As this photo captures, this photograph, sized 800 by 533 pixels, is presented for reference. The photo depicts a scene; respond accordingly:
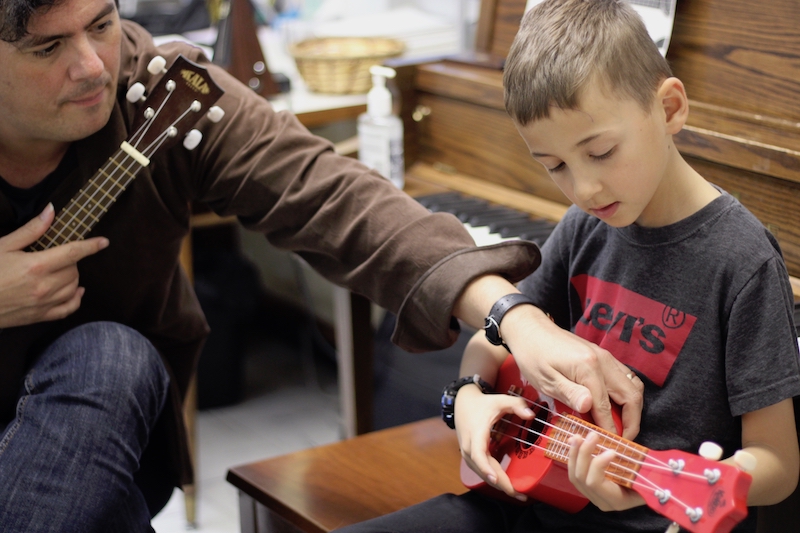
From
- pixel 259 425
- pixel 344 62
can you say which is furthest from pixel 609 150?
pixel 259 425

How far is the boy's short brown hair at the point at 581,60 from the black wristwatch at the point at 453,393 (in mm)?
331

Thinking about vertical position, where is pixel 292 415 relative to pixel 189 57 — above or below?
below

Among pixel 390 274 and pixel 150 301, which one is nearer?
pixel 390 274

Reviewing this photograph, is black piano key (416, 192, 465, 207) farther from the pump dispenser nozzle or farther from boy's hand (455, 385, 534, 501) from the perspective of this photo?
boy's hand (455, 385, 534, 501)

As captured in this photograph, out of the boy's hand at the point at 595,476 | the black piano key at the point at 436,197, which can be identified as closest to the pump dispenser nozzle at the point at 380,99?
the black piano key at the point at 436,197

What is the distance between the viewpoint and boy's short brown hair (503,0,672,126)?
3.03 feet

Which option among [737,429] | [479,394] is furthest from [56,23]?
[737,429]

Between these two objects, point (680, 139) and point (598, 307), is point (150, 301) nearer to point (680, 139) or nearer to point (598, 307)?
point (598, 307)

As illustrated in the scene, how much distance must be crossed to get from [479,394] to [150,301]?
1.99ft

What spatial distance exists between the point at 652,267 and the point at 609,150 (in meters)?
0.16

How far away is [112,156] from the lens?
1.26 metres

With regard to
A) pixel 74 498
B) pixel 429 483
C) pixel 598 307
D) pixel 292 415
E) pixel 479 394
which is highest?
pixel 598 307

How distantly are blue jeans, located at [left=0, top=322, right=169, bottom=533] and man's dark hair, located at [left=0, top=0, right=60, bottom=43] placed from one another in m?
0.40

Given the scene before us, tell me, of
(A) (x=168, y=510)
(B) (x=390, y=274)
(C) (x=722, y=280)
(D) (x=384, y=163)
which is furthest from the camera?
(A) (x=168, y=510)
